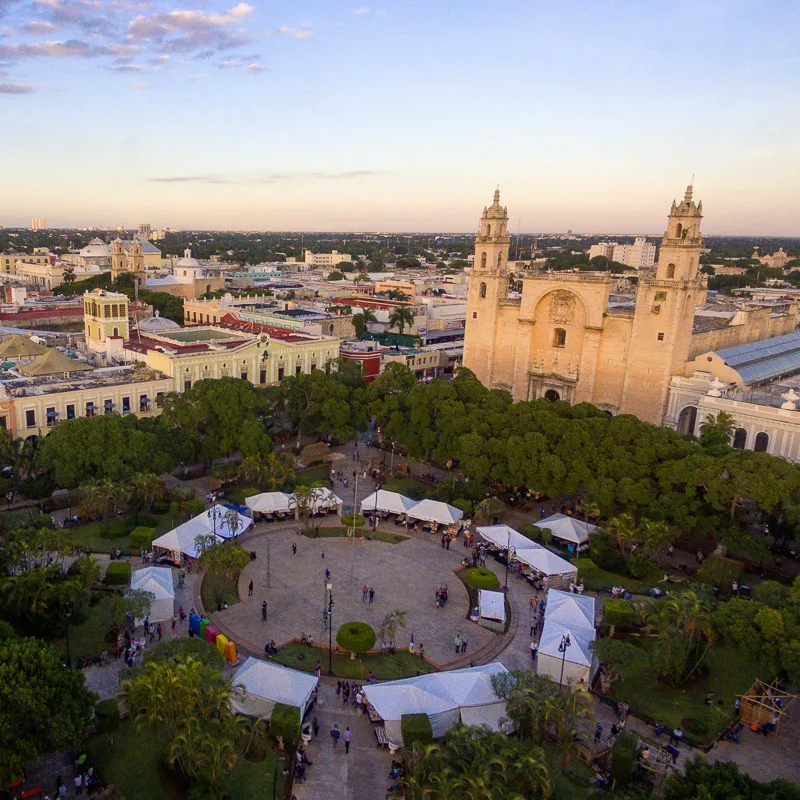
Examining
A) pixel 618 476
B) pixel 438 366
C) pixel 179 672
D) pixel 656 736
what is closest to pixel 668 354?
pixel 618 476

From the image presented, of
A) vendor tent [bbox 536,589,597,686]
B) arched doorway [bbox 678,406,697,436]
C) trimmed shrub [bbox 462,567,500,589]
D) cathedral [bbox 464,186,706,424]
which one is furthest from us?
arched doorway [bbox 678,406,697,436]

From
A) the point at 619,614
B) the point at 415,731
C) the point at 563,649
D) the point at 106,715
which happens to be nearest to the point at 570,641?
the point at 563,649

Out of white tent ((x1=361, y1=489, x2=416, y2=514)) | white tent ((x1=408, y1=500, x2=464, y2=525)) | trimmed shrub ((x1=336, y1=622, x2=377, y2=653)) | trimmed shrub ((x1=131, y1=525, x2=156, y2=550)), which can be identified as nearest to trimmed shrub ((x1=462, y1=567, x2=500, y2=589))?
white tent ((x1=408, y1=500, x2=464, y2=525))

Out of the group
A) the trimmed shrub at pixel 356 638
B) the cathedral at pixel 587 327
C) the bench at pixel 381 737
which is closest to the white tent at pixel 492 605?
the trimmed shrub at pixel 356 638

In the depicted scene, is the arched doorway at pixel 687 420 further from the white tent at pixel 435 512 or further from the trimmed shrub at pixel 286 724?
the trimmed shrub at pixel 286 724

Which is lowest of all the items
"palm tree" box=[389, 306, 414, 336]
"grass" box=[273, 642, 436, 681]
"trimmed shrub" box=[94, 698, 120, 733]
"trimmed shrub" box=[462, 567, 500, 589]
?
"grass" box=[273, 642, 436, 681]

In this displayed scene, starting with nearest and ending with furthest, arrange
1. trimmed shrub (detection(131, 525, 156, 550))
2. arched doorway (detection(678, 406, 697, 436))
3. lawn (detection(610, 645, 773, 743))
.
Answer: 1. lawn (detection(610, 645, 773, 743))
2. trimmed shrub (detection(131, 525, 156, 550))
3. arched doorway (detection(678, 406, 697, 436))

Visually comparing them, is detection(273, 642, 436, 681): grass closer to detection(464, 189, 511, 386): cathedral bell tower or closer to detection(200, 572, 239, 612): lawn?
detection(200, 572, 239, 612): lawn
